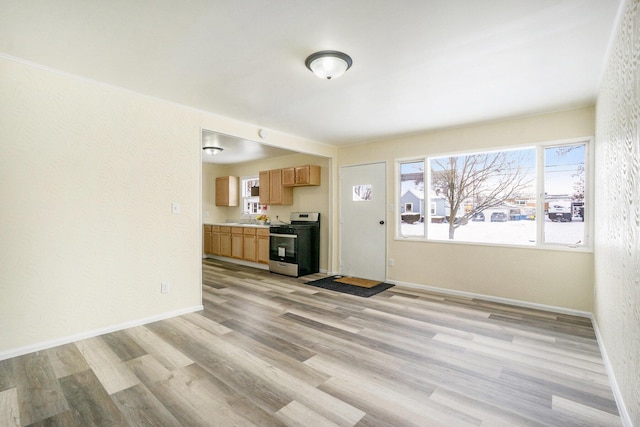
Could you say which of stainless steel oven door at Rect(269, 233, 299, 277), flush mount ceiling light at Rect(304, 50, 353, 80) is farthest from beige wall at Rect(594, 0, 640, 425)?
stainless steel oven door at Rect(269, 233, 299, 277)

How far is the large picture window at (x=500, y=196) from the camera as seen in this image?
352 cm

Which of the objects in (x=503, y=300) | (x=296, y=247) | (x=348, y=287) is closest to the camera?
(x=503, y=300)

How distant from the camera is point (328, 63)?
7.63 feet

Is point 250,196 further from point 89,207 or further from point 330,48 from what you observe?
point 330,48

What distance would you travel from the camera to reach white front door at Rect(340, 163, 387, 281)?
200 inches

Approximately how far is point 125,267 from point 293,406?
7.33ft

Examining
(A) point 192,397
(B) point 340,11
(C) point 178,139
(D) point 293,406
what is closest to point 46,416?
(A) point 192,397

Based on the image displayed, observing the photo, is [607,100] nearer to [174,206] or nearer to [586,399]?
[586,399]

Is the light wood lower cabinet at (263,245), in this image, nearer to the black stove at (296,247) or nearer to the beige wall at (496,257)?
the black stove at (296,247)

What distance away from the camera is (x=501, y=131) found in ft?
12.9

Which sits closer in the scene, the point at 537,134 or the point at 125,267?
the point at 125,267

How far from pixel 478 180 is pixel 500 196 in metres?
0.36

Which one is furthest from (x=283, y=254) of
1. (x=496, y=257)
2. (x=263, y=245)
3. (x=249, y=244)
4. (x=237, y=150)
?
(x=496, y=257)

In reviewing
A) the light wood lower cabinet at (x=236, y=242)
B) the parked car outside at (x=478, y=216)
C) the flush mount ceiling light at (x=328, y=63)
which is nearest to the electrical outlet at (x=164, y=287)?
the flush mount ceiling light at (x=328, y=63)
